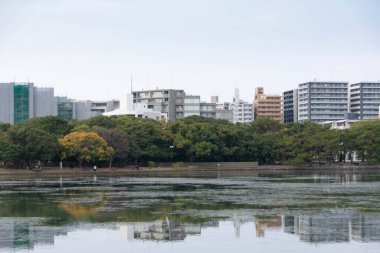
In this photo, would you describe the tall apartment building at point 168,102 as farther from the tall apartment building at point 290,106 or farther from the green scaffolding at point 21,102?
the tall apartment building at point 290,106

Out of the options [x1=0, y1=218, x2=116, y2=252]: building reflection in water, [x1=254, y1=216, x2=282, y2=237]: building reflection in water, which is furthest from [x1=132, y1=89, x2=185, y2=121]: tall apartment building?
[x1=0, y1=218, x2=116, y2=252]: building reflection in water

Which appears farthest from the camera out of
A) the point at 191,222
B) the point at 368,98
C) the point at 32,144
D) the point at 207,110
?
the point at 368,98

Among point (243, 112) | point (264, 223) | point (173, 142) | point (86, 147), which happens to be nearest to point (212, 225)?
point (264, 223)

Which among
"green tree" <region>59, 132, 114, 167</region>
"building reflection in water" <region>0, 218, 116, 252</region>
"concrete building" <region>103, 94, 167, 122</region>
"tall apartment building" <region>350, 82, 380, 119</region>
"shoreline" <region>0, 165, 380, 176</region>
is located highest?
"tall apartment building" <region>350, 82, 380, 119</region>

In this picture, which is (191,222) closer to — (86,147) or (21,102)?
(86,147)

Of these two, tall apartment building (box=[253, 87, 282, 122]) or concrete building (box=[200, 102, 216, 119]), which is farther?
tall apartment building (box=[253, 87, 282, 122])

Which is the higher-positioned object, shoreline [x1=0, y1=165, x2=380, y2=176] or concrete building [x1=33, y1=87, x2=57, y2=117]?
concrete building [x1=33, y1=87, x2=57, y2=117]

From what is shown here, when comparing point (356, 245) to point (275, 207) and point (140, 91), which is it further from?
point (140, 91)

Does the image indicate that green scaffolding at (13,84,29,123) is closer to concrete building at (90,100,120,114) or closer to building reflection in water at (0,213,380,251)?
concrete building at (90,100,120,114)

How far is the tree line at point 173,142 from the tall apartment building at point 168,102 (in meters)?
35.9

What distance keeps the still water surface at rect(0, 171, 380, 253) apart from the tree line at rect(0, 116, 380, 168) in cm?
3663

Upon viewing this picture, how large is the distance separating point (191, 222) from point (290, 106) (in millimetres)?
160396

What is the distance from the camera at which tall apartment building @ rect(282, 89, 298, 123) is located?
187 meters

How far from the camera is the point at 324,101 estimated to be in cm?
17950
